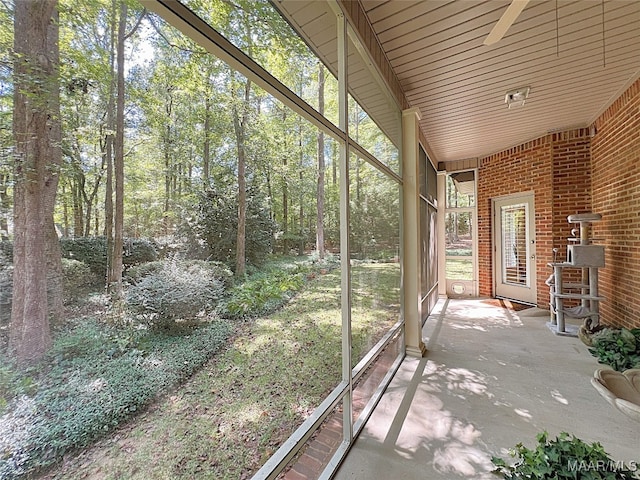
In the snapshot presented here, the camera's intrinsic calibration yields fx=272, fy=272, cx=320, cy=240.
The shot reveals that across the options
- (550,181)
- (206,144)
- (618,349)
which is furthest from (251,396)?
(550,181)

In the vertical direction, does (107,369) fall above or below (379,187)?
below

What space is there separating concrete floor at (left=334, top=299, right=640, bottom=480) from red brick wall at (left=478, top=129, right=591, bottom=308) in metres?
1.77

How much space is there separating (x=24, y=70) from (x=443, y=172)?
6.48m

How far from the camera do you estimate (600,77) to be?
2.87 metres

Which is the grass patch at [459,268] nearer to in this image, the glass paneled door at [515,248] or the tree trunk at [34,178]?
the glass paneled door at [515,248]

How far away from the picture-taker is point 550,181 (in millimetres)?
4562

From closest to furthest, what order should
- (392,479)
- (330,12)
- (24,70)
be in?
1. (24,70)
2. (392,479)
3. (330,12)

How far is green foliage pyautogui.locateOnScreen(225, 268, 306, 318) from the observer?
6.95ft

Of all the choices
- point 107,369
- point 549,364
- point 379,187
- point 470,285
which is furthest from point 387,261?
point 470,285

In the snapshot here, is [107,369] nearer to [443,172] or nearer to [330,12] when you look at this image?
[330,12]

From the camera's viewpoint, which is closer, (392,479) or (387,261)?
(392,479)

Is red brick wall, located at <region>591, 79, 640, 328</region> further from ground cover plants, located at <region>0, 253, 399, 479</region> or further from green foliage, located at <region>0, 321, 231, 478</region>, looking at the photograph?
green foliage, located at <region>0, 321, 231, 478</region>

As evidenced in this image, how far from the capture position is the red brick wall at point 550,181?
4352 millimetres

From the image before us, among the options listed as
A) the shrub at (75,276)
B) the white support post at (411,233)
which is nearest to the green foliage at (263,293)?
Answer: the shrub at (75,276)
